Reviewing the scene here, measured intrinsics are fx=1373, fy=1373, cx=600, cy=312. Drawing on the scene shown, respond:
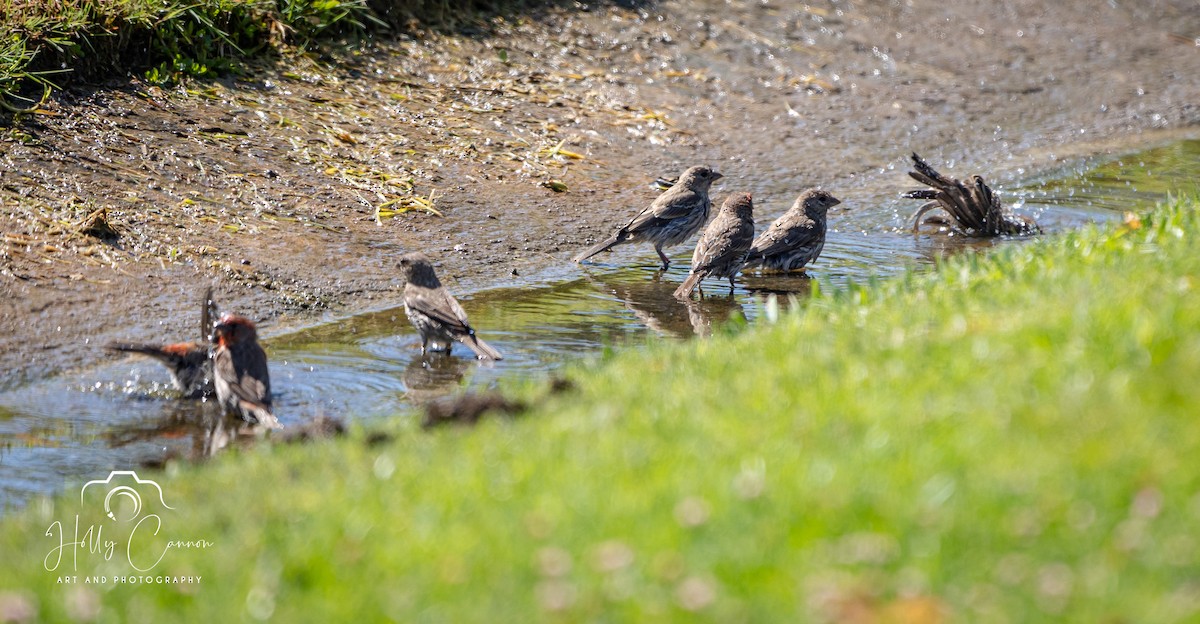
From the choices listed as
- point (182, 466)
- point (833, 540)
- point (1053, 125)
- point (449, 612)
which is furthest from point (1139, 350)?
point (1053, 125)

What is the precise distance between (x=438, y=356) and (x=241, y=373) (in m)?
1.67

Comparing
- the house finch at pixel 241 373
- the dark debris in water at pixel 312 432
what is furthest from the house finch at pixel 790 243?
the dark debris in water at pixel 312 432

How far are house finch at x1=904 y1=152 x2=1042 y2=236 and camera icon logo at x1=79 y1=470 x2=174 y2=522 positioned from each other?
8.05m

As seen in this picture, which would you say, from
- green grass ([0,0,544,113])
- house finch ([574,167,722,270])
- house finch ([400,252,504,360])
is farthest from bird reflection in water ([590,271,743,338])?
green grass ([0,0,544,113])

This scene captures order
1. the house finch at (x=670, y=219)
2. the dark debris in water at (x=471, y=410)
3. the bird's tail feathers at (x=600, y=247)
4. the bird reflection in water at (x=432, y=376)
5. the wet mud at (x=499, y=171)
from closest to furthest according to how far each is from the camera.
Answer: the dark debris in water at (x=471, y=410) < the bird reflection in water at (x=432, y=376) < the wet mud at (x=499, y=171) < the bird's tail feathers at (x=600, y=247) < the house finch at (x=670, y=219)

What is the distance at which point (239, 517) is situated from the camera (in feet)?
16.7

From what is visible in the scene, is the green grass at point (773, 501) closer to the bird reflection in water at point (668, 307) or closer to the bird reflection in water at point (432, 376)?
the bird reflection in water at point (432, 376)

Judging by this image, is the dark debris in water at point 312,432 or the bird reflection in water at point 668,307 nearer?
the dark debris in water at point 312,432

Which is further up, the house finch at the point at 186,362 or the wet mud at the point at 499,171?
the wet mud at the point at 499,171

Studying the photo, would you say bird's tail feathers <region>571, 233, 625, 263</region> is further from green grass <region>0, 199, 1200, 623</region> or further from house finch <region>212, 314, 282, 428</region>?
green grass <region>0, 199, 1200, 623</region>

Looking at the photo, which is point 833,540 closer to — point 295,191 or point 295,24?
point 295,191

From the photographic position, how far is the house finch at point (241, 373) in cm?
729

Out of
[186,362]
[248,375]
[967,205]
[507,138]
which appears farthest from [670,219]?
[248,375]

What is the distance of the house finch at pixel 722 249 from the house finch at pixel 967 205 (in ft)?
6.49
